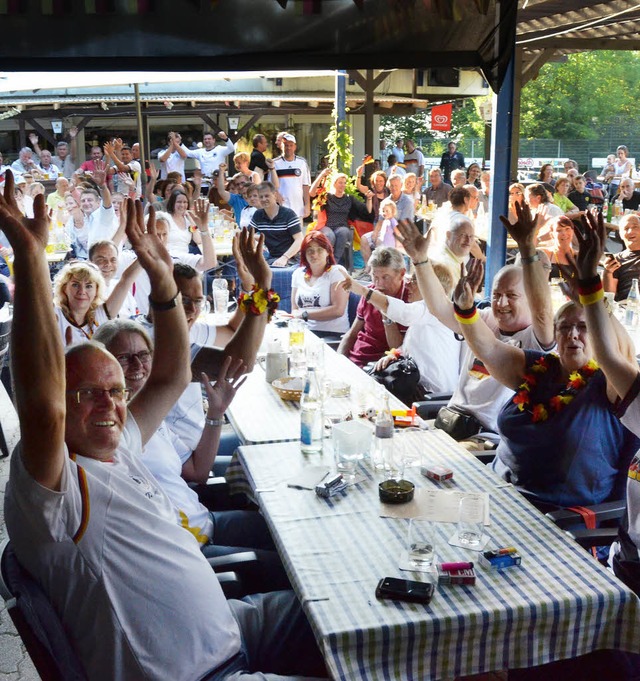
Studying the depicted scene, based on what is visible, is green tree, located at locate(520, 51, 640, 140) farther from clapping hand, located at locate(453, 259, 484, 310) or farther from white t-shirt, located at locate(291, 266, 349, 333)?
clapping hand, located at locate(453, 259, 484, 310)

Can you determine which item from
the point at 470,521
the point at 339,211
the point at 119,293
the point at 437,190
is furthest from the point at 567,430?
the point at 437,190

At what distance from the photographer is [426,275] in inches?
153

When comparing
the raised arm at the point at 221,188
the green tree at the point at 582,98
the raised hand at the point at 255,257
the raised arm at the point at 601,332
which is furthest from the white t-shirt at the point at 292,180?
the green tree at the point at 582,98

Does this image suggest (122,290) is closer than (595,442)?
No

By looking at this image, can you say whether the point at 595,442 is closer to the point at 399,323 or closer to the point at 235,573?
the point at 235,573

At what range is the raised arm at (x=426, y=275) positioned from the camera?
3.82 m

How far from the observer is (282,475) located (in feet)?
8.93

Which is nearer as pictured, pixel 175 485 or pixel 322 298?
pixel 175 485

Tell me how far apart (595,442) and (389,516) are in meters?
0.87

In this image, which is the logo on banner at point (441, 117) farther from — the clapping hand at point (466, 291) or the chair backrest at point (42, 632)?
the chair backrest at point (42, 632)

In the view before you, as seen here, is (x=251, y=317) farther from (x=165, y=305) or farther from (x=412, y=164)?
(x=412, y=164)

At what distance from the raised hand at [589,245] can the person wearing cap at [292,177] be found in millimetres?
7799

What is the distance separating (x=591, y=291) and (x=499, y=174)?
9.02ft

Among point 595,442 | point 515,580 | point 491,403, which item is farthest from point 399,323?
point 515,580
